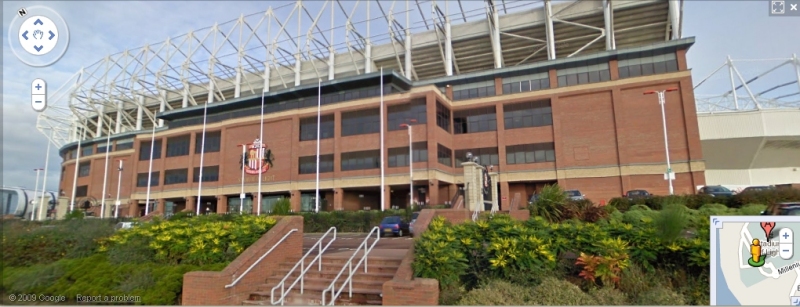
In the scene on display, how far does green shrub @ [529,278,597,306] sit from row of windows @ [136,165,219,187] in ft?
171

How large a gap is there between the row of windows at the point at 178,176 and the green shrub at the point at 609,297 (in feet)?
173

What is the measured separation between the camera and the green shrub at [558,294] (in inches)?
270

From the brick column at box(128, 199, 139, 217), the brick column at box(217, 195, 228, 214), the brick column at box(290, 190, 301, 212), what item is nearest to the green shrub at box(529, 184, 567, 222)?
the brick column at box(290, 190, 301, 212)

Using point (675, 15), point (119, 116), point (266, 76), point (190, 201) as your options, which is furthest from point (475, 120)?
point (119, 116)

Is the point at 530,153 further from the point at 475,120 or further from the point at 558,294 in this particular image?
the point at 558,294

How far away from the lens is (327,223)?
28.8 m

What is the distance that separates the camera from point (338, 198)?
4491 cm

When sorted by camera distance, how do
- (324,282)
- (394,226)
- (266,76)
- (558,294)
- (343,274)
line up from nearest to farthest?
(558,294)
(324,282)
(343,274)
(394,226)
(266,76)

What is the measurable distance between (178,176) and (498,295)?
58675mm

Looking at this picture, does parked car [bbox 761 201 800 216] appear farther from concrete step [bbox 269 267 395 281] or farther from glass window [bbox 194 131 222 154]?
glass window [bbox 194 131 222 154]

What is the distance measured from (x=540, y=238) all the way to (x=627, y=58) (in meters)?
38.8

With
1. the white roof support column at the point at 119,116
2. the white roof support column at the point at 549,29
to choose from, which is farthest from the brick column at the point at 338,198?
the white roof support column at the point at 119,116

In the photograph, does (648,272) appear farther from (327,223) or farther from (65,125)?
(65,125)

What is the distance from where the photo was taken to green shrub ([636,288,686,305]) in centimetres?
663
